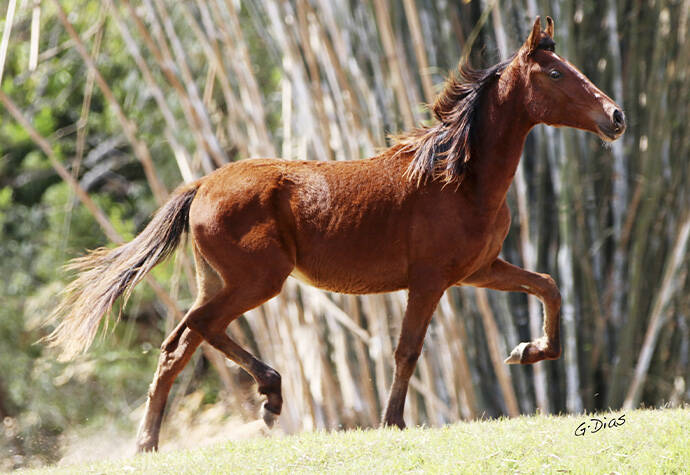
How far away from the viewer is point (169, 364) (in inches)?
153

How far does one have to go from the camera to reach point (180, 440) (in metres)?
9.12

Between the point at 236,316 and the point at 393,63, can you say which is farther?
the point at 393,63

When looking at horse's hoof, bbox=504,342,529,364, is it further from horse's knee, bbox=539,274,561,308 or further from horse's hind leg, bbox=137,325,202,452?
horse's hind leg, bbox=137,325,202,452

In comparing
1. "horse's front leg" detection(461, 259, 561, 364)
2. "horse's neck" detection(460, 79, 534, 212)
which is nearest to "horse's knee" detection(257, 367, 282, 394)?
"horse's front leg" detection(461, 259, 561, 364)

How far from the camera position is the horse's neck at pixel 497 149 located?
3.85m

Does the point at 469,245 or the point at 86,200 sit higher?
the point at 86,200

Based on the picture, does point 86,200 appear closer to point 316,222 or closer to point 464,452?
point 316,222

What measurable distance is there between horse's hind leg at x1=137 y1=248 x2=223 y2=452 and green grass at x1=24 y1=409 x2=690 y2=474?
178 millimetres

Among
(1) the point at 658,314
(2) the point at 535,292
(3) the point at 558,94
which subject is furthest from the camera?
(1) the point at 658,314

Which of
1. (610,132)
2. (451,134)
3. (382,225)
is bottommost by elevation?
(382,225)

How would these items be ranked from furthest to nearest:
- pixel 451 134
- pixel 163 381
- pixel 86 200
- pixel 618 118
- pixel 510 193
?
pixel 510 193, pixel 86 200, pixel 451 134, pixel 163 381, pixel 618 118

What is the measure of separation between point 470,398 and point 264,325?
5.10 ft
